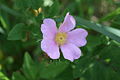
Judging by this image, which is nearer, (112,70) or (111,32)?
(111,32)

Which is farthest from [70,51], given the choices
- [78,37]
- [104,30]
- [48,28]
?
[104,30]

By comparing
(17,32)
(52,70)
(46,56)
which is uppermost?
(17,32)

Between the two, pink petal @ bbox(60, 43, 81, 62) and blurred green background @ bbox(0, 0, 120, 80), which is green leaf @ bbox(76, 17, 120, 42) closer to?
blurred green background @ bbox(0, 0, 120, 80)

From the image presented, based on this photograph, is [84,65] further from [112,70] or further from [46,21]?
[46,21]

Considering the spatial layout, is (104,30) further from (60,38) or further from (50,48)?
(50,48)

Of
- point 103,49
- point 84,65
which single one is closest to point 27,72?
point 84,65

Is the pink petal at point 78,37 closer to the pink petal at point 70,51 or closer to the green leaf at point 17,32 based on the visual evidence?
the pink petal at point 70,51

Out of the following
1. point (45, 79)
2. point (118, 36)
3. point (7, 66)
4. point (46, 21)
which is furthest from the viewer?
point (7, 66)
